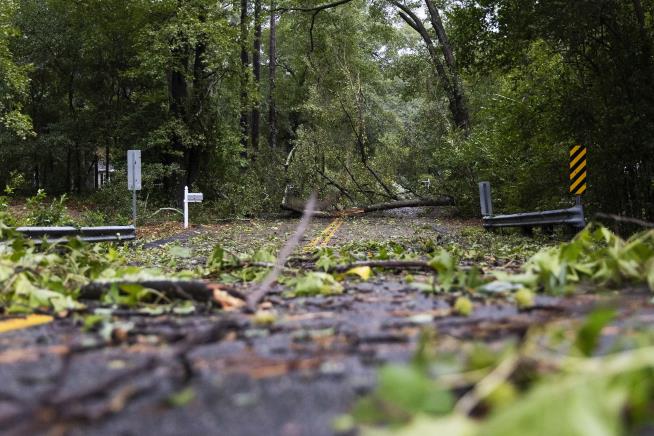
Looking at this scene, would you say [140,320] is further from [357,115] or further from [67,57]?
[67,57]

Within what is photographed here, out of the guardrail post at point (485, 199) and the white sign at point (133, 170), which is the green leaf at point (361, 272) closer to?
the guardrail post at point (485, 199)

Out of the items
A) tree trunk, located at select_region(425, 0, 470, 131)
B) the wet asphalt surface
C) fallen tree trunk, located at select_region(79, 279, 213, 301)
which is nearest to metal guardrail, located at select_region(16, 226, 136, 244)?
fallen tree trunk, located at select_region(79, 279, 213, 301)

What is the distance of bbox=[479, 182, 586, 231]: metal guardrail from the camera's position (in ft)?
36.8

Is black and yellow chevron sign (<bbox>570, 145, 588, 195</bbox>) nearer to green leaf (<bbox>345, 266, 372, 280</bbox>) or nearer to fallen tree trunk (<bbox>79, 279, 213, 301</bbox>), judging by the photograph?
green leaf (<bbox>345, 266, 372, 280</bbox>)

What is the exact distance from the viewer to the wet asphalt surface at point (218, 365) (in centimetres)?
156

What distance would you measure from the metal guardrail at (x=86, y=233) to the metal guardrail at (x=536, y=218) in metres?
8.80

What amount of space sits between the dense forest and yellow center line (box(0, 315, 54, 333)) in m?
11.8

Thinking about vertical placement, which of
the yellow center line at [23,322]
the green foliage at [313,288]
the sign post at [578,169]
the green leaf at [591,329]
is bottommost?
the yellow center line at [23,322]

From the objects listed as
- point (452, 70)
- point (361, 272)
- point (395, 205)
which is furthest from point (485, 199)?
point (452, 70)

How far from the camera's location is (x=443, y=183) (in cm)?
2669

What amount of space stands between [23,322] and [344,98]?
28.6 meters

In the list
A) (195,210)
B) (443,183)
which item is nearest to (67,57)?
(195,210)

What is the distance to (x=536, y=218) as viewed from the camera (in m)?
13.0

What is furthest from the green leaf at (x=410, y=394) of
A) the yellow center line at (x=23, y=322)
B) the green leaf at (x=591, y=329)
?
the yellow center line at (x=23, y=322)
